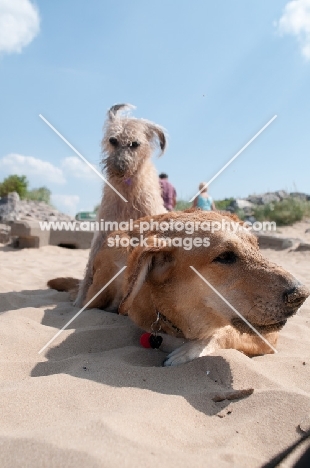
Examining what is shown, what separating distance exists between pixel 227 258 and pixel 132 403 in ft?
3.55

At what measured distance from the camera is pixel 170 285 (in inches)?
119

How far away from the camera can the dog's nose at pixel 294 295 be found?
2463mm

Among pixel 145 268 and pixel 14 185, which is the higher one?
pixel 14 185

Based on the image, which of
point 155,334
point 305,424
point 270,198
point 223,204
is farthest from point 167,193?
point 270,198

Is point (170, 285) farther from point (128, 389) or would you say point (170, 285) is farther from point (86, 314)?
point (86, 314)

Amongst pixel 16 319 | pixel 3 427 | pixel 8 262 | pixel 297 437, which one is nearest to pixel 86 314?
pixel 16 319

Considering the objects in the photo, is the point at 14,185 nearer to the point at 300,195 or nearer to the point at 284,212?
the point at 284,212

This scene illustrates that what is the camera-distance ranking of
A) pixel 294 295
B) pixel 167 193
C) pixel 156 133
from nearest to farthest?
1. pixel 294 295
2. pixel 156 133
3. pixel 167 193

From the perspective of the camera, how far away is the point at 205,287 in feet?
9.33

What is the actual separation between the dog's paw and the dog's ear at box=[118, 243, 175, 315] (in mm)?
439

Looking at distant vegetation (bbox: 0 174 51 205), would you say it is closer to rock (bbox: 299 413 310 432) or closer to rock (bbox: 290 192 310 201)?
rock (bbox: 290 192 310 201)

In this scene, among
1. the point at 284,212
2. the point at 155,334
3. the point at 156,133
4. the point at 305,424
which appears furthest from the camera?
the point at 284,212

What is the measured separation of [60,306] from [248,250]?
9.69 ft

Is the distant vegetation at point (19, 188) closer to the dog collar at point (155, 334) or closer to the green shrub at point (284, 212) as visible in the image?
the green shrub at point (284, 212)
